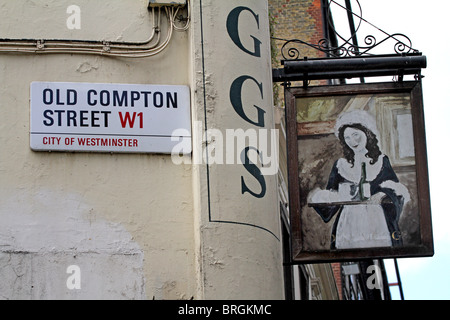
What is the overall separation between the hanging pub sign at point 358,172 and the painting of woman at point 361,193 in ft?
0.03

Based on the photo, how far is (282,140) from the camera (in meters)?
13.9

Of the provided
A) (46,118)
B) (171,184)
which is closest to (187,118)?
(171,184)

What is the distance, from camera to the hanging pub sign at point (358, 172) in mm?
9641

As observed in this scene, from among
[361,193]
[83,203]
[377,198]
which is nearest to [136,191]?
[83,203]

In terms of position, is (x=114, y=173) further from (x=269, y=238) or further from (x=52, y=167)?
(x=269, y=238)

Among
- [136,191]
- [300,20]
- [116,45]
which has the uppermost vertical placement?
[300,20]

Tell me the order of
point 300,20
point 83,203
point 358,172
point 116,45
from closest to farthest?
point 83,203
point 116,45
point 358,172
point 300,20

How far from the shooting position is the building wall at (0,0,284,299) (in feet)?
28.9

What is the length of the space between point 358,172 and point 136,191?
2366 mm

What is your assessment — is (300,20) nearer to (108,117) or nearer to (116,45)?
(116,45)

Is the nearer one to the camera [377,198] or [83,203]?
[83,203]

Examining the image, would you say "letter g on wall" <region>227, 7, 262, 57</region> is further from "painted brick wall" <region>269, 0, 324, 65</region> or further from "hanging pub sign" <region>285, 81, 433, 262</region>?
"painted brick wall" <region>269, 0, 324, 65</region>

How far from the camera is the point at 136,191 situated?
9.28 metres

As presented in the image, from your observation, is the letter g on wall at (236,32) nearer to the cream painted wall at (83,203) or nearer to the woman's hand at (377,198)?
the cream painted wall at (83,203)
